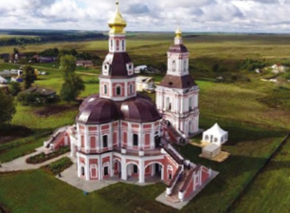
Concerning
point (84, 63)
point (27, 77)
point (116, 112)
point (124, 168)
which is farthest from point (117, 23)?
point (84, 63)

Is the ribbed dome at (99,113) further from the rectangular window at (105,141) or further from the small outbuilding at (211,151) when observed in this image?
the small outbuilding at (211,151)

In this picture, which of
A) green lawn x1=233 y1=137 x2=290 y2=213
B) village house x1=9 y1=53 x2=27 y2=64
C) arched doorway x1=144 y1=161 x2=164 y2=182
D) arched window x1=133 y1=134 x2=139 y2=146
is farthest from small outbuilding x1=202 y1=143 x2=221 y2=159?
village house x1=9 y1=53 x2=27 y2=64

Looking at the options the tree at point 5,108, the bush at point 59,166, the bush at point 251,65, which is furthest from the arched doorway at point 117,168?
the bush at point 251,65

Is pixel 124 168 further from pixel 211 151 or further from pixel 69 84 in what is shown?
pixel 69 84

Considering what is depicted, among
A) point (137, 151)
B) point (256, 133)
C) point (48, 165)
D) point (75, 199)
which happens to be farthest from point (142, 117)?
point (256, 133)

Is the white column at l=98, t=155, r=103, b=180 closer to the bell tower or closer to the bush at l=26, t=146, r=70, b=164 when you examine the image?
the bush at l=26, t=146, r=70, b=164

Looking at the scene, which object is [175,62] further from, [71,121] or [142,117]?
[71,121]
